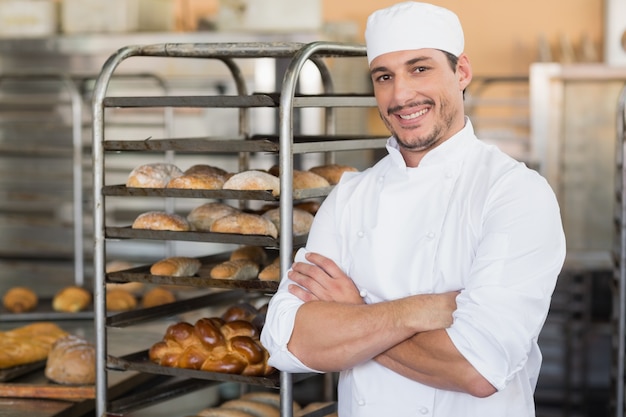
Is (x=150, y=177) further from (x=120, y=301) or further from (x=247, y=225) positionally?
(x=120, y=301)

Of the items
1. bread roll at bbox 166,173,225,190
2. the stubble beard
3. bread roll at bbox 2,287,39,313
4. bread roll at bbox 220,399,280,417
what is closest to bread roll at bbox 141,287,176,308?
bread roll at bbox 2,287,39,313

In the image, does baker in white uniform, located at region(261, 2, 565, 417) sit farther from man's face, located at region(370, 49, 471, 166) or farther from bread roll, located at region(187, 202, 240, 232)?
bread roll, located at region(187, 202, 240, 232)

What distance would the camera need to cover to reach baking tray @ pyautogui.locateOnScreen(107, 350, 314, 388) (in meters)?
2.12

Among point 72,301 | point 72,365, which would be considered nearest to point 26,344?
point 72,365

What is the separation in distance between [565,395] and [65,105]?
313 centimetres

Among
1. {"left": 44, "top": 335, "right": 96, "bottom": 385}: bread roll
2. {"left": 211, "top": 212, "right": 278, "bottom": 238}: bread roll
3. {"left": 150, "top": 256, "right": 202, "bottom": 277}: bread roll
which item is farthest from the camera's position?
{"left": 44, "top": 335, "right": 96, "bottom": 385}: bread roll

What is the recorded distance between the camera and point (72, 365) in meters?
2.58

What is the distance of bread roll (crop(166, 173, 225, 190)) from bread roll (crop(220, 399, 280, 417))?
0.61 metres

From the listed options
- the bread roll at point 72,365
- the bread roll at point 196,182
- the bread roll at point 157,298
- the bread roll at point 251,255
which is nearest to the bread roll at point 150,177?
the bread roll at point 196,182

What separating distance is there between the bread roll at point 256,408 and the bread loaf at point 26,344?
0.64 m

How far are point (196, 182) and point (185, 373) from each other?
0.43m

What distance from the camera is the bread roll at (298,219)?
7.51 ft

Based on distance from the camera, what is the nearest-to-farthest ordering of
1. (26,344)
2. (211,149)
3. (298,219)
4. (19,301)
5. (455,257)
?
(455,257) < (211,149) < (298,219) < (26,344) < (19,301)

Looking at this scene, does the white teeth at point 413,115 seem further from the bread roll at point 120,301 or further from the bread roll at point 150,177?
the bread roll at point 120,301
